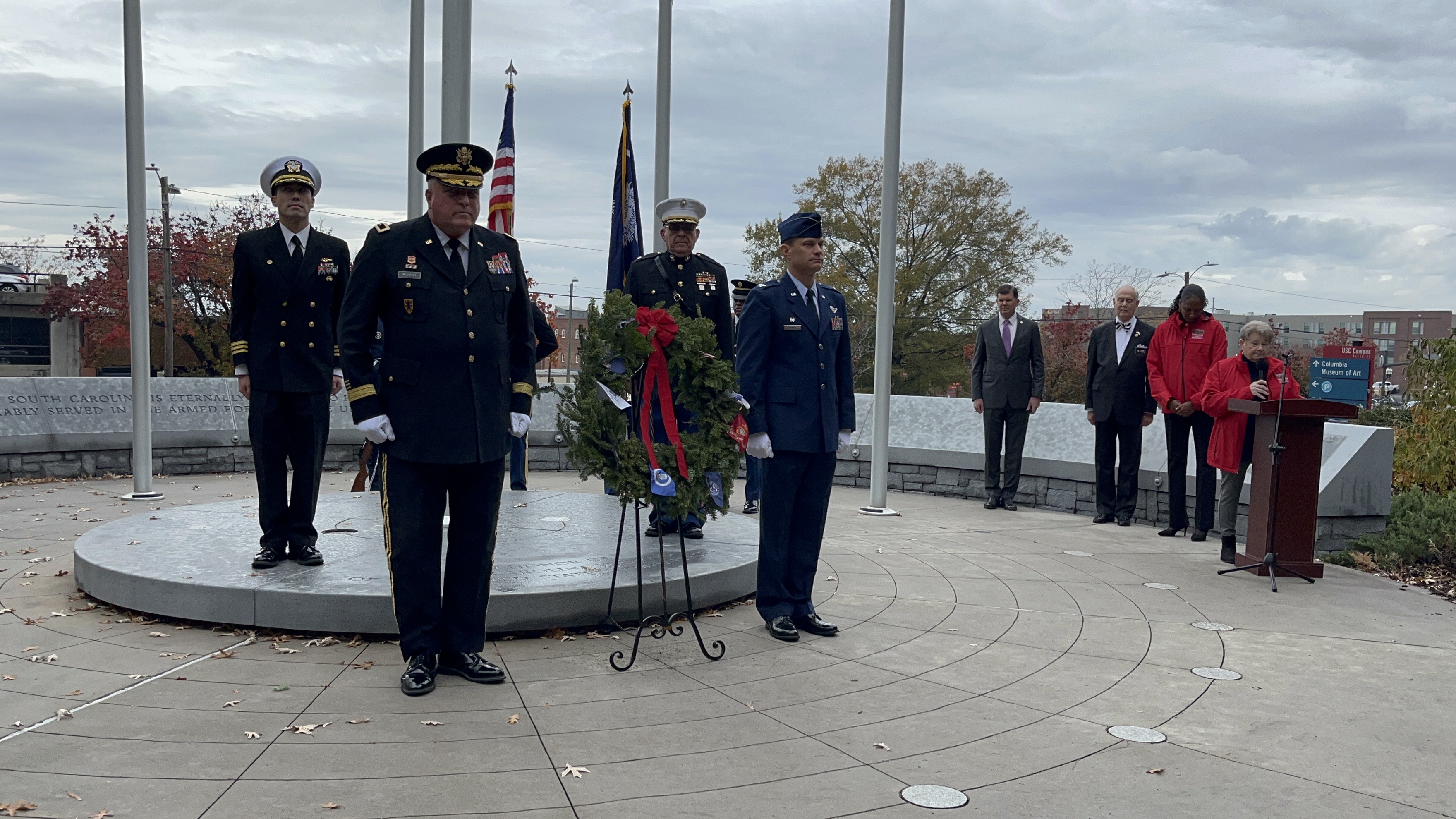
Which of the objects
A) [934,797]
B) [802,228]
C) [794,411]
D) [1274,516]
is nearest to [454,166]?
[802,228]

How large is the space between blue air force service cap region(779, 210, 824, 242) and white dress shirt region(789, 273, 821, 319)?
20cm

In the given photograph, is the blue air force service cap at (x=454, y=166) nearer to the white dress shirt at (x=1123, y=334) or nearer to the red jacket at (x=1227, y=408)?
the red jacket at (x=1227, y=408)

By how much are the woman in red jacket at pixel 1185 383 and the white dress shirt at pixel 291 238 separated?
6470mm

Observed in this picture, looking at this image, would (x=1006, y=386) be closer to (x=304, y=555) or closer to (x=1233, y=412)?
(x=1233, y=412)

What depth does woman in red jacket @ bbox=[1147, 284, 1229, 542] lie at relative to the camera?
27.7ft

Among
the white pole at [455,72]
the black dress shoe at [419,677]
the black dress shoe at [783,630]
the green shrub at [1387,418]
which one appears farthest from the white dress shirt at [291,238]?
the green shrub at [1387,418]

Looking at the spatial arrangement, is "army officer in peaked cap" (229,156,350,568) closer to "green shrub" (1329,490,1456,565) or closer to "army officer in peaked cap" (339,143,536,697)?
"army officer in peaked cap" (339,143,536,697)

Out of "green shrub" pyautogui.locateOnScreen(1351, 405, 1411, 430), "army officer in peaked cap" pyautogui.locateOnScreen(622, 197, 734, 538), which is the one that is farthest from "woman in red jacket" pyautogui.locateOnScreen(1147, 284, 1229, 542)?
"army officer in peaked cap" pyautogui.locateOnScreen(622, 197, 734, 538)

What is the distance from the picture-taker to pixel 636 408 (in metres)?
4.96

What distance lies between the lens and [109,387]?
1120 cm

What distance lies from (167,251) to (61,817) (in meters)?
28.3

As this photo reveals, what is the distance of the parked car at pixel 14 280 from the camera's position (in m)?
42.0

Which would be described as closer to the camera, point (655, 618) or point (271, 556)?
point (655, 618)

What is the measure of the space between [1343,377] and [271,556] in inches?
2017
